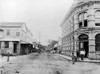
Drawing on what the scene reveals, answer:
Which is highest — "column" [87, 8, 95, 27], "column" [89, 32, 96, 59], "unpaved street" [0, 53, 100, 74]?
"column" [87, 8, 95, 27]

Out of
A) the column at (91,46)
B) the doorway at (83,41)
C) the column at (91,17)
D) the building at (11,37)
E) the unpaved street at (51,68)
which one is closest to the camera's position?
the unpaved street at (51,68)

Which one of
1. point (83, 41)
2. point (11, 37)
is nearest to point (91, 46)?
point (83, 41)

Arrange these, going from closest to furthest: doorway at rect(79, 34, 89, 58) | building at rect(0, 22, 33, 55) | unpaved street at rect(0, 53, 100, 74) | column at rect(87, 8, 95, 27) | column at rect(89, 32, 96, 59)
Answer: unpaved street at rect(0, 53, 100, 74)
column at rect(89, 32, 96, 59)
column at rect(87, 8, 95, 27)
doorway at rect(79, 34, 89, 58)
building at rect(0, 22, 33, 55)

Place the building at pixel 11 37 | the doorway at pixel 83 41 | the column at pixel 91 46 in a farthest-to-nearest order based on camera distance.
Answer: the building at pixel 11 37 < the doorway at pixel 83 41 < the column at pixel 91 46

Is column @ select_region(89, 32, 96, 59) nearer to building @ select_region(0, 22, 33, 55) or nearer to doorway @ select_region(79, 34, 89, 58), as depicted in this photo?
doorway @ select_region(79, 34, 89, 58)

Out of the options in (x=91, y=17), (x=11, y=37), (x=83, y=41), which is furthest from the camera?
(x=11, y=37)

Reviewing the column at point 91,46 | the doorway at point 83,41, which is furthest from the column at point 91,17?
the doorway at point 83,41

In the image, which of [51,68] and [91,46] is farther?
[91,46]

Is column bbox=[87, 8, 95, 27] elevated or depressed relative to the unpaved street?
elevated

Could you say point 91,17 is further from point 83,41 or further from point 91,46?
point 91,46

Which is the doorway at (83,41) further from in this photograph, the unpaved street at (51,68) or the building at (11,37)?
the building at (11,37)

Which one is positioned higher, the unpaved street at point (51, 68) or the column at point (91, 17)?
the column at point (91, 17)

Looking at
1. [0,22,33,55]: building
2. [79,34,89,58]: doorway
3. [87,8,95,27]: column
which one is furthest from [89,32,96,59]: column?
[0,22,33,55]: building

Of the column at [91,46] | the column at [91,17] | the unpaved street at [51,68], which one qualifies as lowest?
the unpaved street at [51,68]
